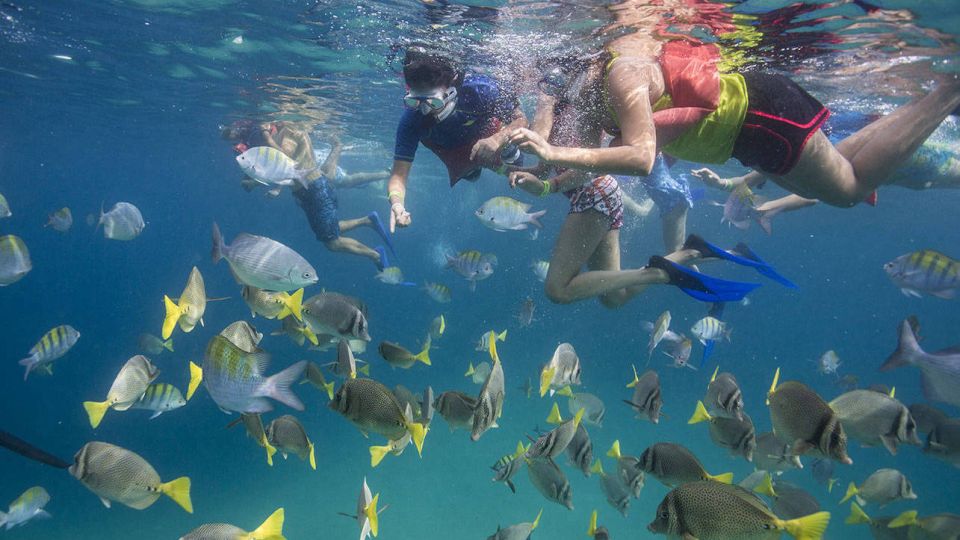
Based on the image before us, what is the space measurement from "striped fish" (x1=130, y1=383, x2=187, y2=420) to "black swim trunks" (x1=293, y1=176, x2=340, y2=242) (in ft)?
25.7

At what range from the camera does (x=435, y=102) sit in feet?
19.3

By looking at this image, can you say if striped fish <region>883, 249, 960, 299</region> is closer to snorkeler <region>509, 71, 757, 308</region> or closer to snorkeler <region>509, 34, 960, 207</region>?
snorkeler <region>509, 34, 960, 207</region>

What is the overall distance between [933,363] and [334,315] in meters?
6.19

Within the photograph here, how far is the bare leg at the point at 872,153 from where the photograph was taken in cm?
460

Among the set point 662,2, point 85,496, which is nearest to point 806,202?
point 662,2

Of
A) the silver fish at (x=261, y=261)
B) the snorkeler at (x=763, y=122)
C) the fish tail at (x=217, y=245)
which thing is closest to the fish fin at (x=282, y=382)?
the silver fish at (x=261, y=261)

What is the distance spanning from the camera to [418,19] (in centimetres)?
1020

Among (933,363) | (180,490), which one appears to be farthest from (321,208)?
(933,363)

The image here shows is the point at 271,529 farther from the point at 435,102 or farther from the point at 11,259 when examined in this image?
the point at 11,259

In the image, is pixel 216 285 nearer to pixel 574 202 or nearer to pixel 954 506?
pixel 574 202

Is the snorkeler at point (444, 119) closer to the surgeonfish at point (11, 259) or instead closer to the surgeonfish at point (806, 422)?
the surgeonfish at point (806, 422)

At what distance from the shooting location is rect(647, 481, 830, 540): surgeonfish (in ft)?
7.89

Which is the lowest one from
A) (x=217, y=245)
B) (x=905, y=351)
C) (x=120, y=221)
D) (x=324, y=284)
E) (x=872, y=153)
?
(x=324, y=284)

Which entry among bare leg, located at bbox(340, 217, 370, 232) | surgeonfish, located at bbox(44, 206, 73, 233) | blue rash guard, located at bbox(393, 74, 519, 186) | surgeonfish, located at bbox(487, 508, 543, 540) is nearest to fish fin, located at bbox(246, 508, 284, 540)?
surgeonfish, located at bbox(487, 508, 543, 540)
